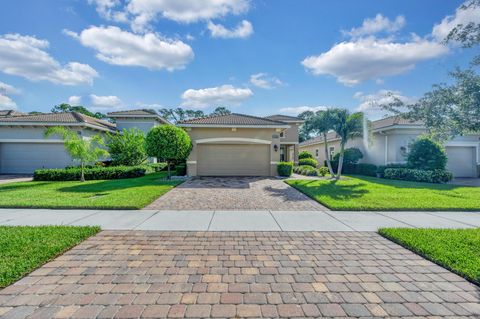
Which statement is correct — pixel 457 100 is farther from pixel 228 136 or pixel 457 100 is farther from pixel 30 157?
pixel 30 157

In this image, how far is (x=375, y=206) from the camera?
281 inches

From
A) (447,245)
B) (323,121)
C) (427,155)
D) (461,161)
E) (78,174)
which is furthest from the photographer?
(461,161)

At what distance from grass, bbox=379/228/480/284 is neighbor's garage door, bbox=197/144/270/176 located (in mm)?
10874

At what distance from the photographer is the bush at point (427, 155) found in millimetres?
14469

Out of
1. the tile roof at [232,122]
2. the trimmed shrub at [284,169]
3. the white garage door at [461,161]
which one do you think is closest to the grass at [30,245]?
the tile roof at [232,122]

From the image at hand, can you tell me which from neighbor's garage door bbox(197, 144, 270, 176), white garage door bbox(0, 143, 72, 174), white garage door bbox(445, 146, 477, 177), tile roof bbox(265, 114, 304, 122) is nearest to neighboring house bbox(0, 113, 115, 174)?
white garage door bbox(0, 143, 72, 174)

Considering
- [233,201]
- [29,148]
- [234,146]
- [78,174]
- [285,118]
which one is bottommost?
[233,201]

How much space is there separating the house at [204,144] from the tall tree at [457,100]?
35.1 ft

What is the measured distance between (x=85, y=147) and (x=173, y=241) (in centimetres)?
1219

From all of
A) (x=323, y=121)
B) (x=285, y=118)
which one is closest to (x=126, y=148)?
(x=323, y=121)

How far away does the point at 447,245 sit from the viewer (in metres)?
4.11

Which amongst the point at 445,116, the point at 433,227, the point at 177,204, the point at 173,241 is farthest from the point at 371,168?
the point at 173,241

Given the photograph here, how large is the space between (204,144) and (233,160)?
231 centimetres

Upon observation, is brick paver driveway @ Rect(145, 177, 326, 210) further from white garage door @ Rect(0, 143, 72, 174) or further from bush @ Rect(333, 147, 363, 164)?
white garage door @ Rect(0, 143, 72, 174)
